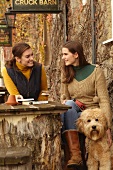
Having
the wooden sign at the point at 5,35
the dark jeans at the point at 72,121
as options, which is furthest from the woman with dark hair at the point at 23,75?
the wooden sign at the point at 5,35

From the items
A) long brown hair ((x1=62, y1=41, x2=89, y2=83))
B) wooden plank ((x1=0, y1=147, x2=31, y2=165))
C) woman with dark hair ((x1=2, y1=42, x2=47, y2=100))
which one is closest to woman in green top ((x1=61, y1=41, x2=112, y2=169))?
long brown hair ((x1=62, y1=41, x2=89, y2=83))

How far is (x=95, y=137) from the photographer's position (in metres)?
4.51

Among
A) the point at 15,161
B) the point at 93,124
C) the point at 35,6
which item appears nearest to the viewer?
the point at 15,161

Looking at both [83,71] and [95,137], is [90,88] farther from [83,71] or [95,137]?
[95,137]

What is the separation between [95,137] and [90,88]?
0.80 m

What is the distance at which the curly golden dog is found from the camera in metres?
4.50

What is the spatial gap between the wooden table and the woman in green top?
0.62 metres

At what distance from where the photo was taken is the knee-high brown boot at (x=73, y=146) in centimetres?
457

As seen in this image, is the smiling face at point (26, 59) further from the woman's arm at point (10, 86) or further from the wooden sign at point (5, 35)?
the wooden sign at point (5, 35)

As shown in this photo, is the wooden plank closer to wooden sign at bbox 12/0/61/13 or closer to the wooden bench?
the wooden bench

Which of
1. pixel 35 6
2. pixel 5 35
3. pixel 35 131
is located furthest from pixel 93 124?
pixel 5 35

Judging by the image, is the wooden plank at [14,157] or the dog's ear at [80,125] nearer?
the wooden plank at [14,157]

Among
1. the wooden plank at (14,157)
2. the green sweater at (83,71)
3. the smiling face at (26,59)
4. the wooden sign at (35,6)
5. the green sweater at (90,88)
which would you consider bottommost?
the wooden plank at (14,157)

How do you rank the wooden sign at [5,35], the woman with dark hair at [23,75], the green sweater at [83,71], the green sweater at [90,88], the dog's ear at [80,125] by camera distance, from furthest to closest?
1. the wooden sign at [5,35]
2. the woman with dark hair at [23,75]
3. the green sweater at [83,71]
4. the green sweater at [90,88]
5. the dog's ear at [80,125]
